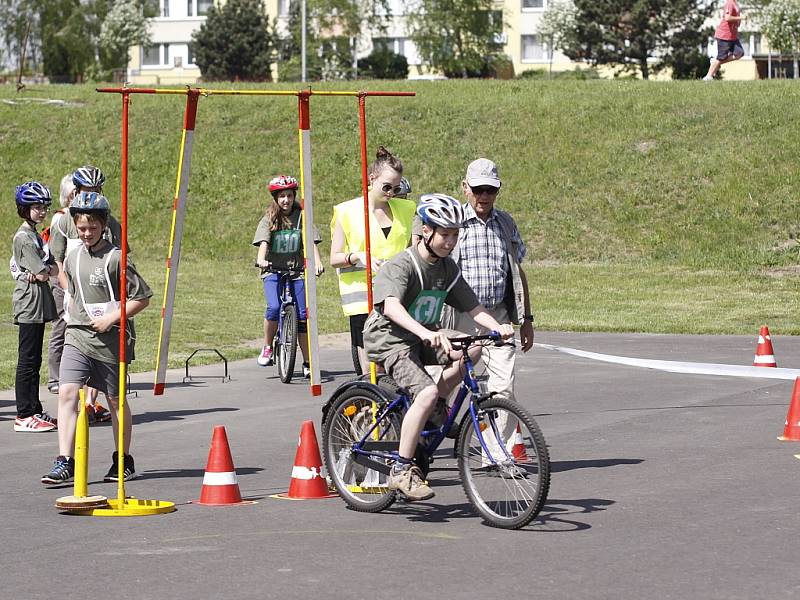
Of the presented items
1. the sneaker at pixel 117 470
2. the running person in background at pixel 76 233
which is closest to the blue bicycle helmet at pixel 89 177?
the running person in background at pixel 76 233

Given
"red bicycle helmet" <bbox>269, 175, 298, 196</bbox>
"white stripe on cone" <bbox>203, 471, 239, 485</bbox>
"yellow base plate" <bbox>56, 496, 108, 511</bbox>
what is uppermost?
"red bicycle helmet" <bbox>269, 175, 298, 196</bbox>

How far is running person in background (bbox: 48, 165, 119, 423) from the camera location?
37.4 ft

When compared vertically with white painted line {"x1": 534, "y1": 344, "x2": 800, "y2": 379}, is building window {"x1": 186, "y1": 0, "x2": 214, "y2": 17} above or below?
above

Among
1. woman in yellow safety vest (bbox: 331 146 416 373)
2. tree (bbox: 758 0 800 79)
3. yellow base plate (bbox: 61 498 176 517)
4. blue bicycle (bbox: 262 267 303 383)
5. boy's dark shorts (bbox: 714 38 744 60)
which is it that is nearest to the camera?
yellow base plate (bbox: 61 498 176 517)

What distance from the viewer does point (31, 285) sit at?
12484mm

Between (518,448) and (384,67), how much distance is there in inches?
2673

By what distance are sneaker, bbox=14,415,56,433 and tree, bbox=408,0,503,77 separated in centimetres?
6228

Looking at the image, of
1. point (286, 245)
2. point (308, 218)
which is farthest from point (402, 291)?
point (286, 245)

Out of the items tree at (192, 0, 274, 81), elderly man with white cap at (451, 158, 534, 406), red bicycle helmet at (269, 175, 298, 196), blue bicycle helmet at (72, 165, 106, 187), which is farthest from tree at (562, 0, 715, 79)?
elderly man with white cap at (451, 158, 534, 406)

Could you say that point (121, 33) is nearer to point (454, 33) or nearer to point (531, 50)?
point (454, 33)

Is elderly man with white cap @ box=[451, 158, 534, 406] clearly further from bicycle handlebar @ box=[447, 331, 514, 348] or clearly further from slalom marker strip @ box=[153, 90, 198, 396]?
slalom marker strip @ box=[153, 90, 198, 396]

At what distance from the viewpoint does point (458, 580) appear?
22.0ft

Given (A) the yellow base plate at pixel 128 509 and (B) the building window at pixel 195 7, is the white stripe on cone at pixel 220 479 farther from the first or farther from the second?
(B) the building window at pixel 195 7

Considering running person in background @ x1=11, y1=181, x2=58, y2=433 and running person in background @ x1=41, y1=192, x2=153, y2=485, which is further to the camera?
running person in background @ x1=11, y1=181, x2=58, y2=433
